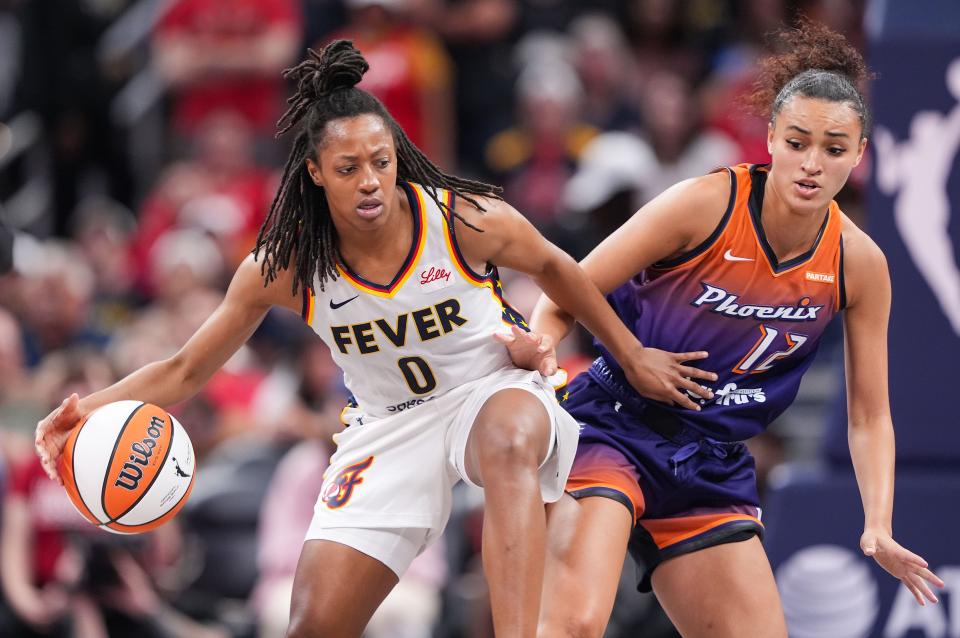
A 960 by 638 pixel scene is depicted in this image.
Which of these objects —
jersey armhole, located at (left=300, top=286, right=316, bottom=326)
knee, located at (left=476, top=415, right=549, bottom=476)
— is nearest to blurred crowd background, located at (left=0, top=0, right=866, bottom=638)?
knee, located at (left=476, top=415, right=549, bottom=476)

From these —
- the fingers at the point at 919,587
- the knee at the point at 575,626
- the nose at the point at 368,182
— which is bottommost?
the fingers at the point at 919,587

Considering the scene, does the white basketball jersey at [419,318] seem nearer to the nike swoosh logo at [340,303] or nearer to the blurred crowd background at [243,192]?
the nike swoosh logo at [340,303]

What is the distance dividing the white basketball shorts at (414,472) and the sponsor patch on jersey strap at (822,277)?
0.94m

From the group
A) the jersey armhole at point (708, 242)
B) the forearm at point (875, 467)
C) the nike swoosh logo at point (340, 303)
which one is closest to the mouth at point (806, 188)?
the jersey armhole at point (708, 242)

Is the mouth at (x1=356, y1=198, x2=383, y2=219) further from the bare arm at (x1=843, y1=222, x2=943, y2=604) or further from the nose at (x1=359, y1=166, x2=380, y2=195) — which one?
the bare arm at (x1=843, y1=222, x2=943, y2=604)

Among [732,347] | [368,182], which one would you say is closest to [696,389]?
[732,347]

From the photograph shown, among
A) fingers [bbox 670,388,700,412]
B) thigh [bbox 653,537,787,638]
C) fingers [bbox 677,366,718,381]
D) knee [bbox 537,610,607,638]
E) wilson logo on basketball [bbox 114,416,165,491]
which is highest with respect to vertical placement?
wilson logo on basketball [bbox 114,416,165,491]

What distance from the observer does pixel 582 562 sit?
4.94 m

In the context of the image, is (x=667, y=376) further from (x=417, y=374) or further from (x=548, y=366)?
(x=417, y=374)

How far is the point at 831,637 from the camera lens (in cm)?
660

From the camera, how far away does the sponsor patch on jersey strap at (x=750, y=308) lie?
516cm

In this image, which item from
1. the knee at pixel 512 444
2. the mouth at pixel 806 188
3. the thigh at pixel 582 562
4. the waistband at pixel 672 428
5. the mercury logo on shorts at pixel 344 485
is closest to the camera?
the knee at pixel 512 444

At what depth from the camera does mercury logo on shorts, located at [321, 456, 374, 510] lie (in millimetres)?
5141

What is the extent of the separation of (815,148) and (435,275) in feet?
4.25
